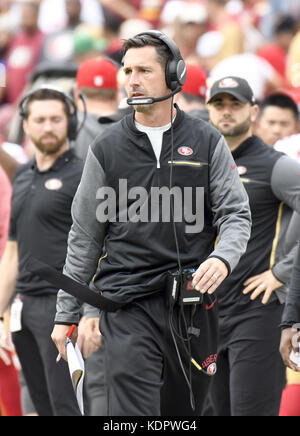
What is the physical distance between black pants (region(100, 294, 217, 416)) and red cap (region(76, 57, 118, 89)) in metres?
3.45

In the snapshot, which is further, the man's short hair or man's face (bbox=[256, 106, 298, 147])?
man's face (bbox=[256, 106, 298, 147])

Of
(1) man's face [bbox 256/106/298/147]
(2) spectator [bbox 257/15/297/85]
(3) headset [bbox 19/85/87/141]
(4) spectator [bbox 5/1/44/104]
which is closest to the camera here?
(3) headset [bbox 19/85/87/141]

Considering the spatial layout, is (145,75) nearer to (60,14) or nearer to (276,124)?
(276,124)

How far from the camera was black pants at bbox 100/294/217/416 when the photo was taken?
4.88 m

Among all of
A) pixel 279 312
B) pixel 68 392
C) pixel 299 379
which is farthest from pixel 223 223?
pixel 68 392

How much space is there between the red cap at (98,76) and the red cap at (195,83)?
708 mm

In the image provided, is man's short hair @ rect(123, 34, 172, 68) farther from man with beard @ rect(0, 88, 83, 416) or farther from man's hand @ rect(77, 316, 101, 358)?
man with beard @ rect(0, 88, 83, 416)

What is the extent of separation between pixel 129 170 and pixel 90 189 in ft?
0.74

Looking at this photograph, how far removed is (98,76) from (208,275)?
391 cm

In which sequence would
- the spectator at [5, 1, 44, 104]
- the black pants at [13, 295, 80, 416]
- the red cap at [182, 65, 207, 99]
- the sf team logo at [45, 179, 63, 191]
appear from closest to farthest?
the black pants at [13, 295, 80, 416] → the sf team logo at [45, 179, 63, 191] → the red cap at [182, 65, 207, 99] → the spectator at [5, 1, 44, 104]

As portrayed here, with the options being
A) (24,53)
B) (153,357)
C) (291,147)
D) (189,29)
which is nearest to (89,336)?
(153,357)

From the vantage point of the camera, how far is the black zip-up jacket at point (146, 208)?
496cm

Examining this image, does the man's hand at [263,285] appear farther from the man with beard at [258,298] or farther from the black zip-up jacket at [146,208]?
the black zip-up jacket at [146,208]

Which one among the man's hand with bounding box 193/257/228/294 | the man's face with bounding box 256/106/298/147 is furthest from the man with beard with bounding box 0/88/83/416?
the man's hand with bounding box 193/257/228/294
